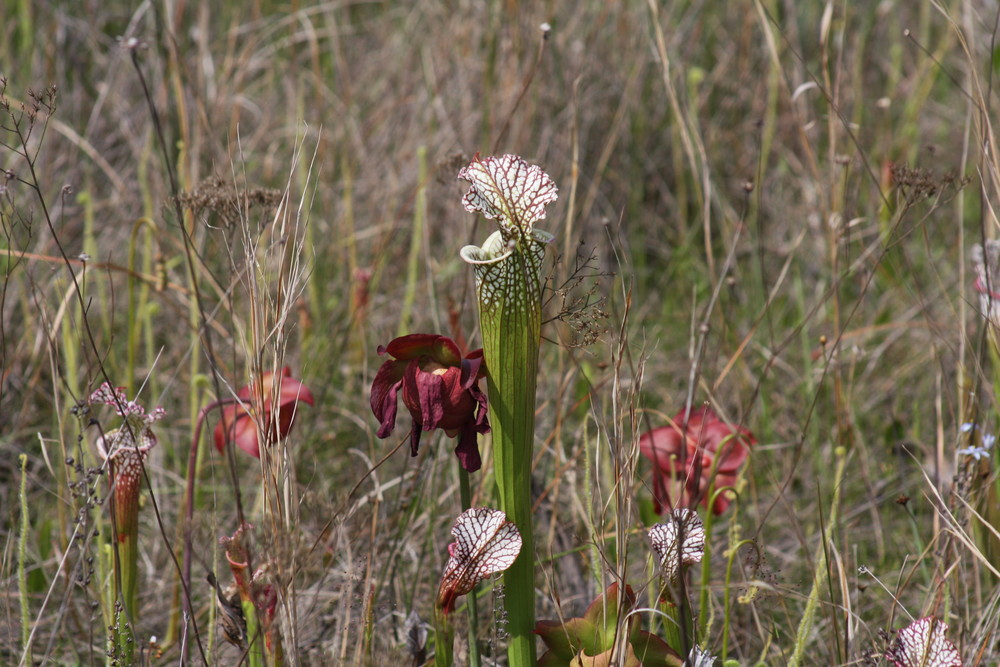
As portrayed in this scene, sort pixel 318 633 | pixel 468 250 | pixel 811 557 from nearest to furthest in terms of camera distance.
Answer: pixel 468 250 → pixel 318 633 → pixel 811 557

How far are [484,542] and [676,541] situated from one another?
0.24 metres

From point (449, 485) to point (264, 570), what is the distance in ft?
3.07

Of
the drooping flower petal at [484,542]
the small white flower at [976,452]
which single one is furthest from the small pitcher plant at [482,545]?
the small white flower at [976,452]

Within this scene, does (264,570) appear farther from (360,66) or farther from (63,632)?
(360,66)

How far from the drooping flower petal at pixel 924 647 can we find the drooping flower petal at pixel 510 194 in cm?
67

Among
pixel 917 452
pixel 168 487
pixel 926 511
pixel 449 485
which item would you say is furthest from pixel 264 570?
pixel 917 452

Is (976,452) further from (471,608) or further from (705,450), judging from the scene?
(471,608)

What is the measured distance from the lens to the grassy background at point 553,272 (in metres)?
1.53

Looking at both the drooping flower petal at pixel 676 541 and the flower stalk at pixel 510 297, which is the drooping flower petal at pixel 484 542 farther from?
the drooping flower petal at pixel 676 541

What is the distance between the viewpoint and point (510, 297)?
95cm

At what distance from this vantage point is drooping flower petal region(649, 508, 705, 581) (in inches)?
40.9

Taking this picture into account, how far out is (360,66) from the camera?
11.8 feet

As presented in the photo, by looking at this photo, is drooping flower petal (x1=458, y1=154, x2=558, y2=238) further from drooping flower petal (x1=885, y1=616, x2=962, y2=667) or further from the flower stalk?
drooping flower petal (x1=885, y1=616, x2=962, y2=667)

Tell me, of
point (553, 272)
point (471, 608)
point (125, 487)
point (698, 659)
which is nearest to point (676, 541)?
point (698, 659)
